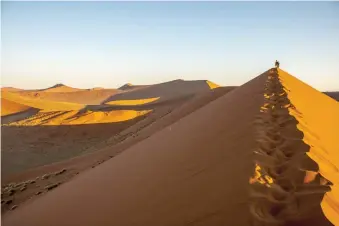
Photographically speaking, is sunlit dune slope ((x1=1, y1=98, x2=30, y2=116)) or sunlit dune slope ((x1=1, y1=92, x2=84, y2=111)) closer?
sunlit dune slope ((x1=1, y1=98, x2=30, y2=116))

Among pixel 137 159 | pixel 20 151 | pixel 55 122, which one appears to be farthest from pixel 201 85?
pixel 137 159

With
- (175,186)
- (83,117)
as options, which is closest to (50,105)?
(83,117)

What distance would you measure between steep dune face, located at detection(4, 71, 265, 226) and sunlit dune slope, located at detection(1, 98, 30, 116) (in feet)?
99.4

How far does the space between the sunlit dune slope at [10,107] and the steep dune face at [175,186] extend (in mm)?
30306

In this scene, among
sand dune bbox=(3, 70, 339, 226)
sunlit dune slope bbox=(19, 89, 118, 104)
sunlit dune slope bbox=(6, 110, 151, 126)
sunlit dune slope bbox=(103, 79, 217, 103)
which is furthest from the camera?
sunlit dune slope bbox=(19, 89, 118, 104)

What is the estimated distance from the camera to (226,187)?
3.18 m

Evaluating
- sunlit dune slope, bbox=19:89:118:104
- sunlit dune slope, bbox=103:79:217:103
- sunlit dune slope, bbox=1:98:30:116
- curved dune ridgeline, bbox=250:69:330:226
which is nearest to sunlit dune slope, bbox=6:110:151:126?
sunlit dune slope, bbox=1:98:30:116

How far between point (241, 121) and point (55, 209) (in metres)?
2.99

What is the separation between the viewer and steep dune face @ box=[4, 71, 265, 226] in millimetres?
3045

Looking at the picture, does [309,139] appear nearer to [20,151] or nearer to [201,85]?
[20,151]

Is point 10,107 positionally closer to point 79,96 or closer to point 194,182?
point 79,96

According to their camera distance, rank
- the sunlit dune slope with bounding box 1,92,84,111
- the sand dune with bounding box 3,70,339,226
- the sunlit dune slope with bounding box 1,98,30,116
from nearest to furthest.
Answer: the sand dune with bounding box 3,70,339,226, the sunlit dune slope with bounding box 1,98,30,116, the sunlit dune slope with bounding box 1,92,84,111

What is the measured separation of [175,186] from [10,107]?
3481 cm

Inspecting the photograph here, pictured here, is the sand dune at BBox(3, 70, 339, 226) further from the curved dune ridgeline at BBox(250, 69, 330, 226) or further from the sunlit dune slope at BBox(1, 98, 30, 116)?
the sunlit dune slope at BBox(1, 98, 30, 116)
